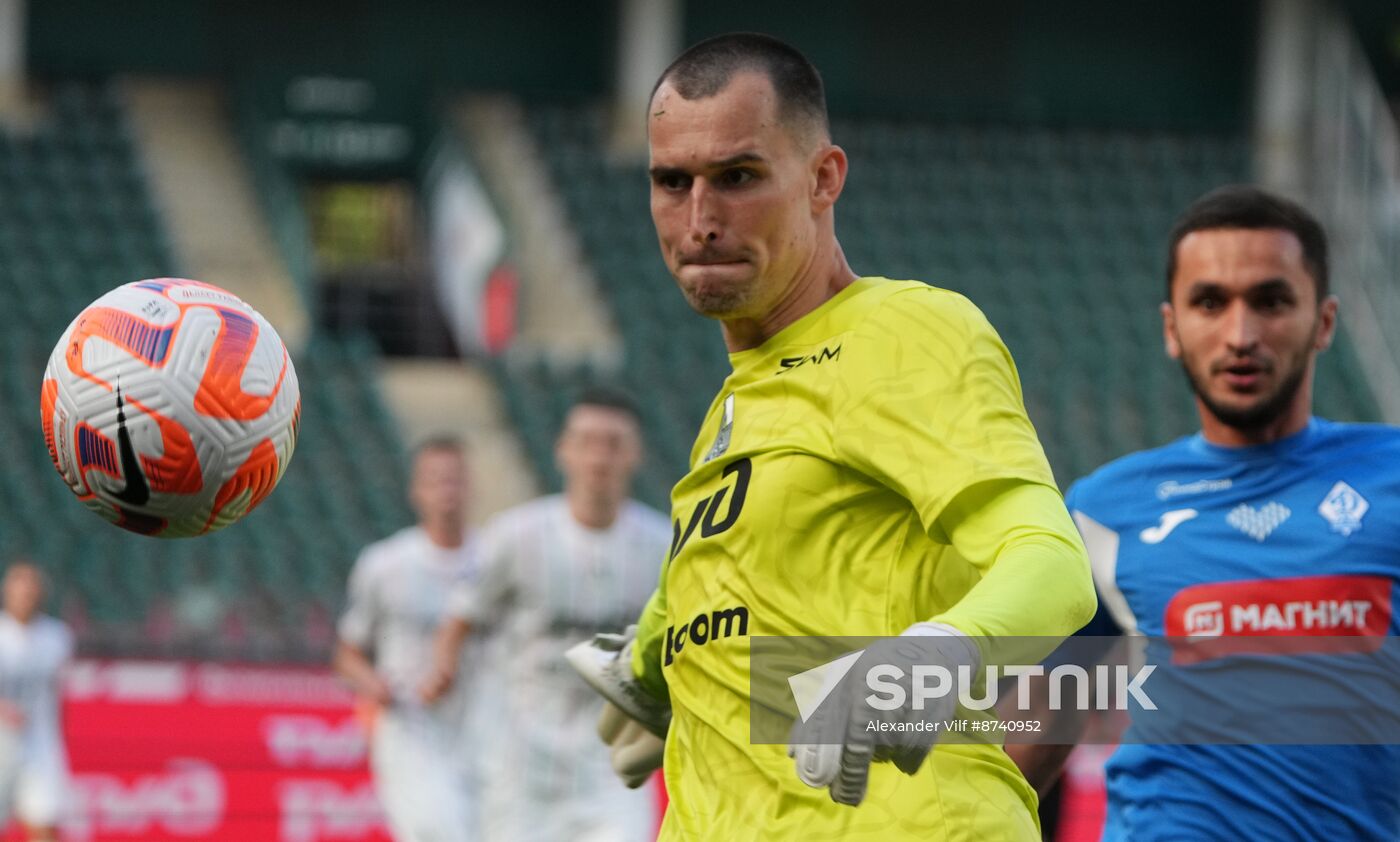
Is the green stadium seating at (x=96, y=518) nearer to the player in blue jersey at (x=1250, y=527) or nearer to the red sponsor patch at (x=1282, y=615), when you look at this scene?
the player in blue jersey at (x=1250, y=527)

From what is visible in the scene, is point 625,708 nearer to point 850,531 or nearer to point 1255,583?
point 850,531

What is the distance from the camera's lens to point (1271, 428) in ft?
13.2

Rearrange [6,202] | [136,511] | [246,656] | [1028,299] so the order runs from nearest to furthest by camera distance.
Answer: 1. [136,511]
2. [246,656]
3. [6,202]
4. [1028,299]

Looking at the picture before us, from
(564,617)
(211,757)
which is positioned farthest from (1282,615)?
(211,757)

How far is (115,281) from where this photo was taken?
50.9 ft

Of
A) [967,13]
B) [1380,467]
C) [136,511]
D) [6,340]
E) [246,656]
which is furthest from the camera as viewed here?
[967,13]

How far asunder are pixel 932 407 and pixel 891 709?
1.70 feet

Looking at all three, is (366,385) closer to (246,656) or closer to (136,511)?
(246,656)

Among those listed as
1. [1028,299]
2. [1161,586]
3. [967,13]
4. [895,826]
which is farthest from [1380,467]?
[967,13]

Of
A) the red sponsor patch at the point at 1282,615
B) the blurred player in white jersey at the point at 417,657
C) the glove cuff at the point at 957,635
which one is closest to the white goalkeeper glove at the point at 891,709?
the glove cuff at the point at 957,635

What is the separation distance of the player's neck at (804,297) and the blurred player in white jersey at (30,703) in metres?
9.00

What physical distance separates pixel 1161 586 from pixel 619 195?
1456cm

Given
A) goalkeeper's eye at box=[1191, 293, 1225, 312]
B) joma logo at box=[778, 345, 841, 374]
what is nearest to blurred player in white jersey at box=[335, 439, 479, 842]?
goalkeeper's eye at box=[1191, 293, 1225, 312]

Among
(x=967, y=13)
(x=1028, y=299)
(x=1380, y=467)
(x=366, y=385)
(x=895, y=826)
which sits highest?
(x=967, y=13)
